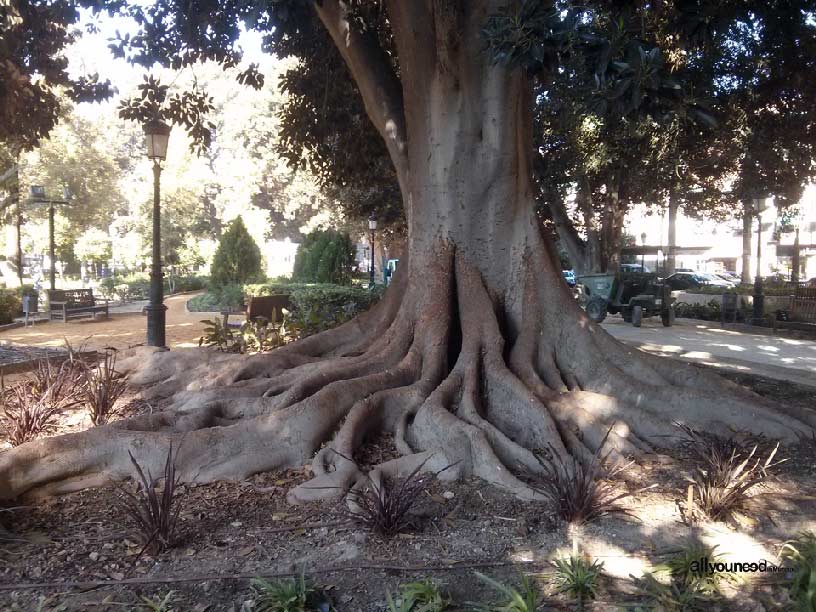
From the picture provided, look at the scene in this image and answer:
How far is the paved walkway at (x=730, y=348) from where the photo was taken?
32.2 feet

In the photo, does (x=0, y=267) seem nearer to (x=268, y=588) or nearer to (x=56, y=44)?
(x=56, y=44)

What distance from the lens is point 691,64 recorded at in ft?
31.8

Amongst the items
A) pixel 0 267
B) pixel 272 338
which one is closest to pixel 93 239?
pixel 0 267

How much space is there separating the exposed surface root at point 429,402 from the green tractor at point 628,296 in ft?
38.7

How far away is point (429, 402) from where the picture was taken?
5.16m

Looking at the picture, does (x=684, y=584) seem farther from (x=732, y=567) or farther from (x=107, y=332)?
(x=107, y=332)

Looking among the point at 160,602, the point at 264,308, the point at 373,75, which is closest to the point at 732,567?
the point at 160,602

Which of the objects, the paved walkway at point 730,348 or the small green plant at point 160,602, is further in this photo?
the paved walkway at point 730,348

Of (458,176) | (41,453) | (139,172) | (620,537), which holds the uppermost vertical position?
(139,172)

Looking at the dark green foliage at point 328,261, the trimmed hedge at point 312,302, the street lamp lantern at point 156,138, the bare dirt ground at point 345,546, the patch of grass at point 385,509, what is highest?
the street lamp lantern at point 156,138

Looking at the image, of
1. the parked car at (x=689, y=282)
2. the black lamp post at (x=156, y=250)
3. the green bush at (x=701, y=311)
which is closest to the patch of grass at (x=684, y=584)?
the black lamp post at (x=156, y=250)

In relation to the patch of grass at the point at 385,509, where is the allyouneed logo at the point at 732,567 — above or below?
below

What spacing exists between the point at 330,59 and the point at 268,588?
8.90 meters

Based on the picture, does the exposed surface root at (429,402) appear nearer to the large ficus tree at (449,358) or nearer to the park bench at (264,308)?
the large ficus tree at (449,358)
